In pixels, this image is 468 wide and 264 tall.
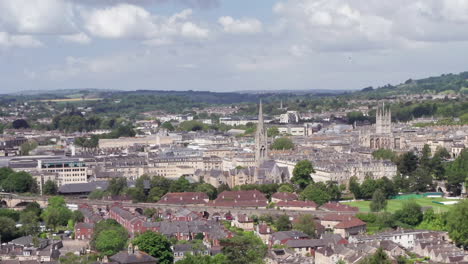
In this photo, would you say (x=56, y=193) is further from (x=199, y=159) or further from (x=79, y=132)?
(x=79, y=132)

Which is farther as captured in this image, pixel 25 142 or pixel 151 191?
pixel 25 142

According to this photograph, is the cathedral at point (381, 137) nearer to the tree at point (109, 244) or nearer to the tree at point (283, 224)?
the tree at point (283, 224)

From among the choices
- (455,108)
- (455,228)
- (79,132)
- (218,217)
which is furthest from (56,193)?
(455,108)

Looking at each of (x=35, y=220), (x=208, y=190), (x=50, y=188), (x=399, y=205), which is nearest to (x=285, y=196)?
(x=208, y=190)

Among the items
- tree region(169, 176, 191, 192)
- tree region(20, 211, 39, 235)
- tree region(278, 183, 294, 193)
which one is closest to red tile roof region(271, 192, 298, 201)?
tree region(278, 183, 294, 193)

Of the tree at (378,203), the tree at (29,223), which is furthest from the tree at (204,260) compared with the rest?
the tree at (378,203)

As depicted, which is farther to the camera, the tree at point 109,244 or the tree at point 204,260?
the tree at point 109,244
